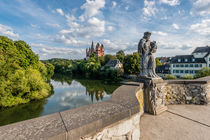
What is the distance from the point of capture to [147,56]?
3.75 metres

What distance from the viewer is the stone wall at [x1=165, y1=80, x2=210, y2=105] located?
14.1 ft

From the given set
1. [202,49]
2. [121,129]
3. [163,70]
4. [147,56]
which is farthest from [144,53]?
[202,49]

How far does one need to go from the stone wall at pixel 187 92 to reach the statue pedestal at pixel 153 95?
1.02 metres

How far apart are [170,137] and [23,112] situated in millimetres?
16064

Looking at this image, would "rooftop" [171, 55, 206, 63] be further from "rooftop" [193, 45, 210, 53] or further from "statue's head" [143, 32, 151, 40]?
"statue's head" [143, 32, 151, 40]

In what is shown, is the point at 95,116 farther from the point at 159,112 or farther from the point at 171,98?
the point at 171,98

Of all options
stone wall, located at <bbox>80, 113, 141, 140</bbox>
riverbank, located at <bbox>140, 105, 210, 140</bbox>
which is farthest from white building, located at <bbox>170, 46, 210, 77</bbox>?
stone wall, located at <bbox>80, 113, 141, 140</bbox>

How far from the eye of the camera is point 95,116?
4.38ft

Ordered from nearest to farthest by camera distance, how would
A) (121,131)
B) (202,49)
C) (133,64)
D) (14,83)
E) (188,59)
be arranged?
(121,131)
(14,83)
(133,64)
(188,59)
(202,49)

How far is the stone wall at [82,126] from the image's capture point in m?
1.00

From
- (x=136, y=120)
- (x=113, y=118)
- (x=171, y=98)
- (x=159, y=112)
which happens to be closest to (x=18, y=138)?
(x=113, y=118)

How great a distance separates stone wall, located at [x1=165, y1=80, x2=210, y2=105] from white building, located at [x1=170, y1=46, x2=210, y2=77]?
1244 inches

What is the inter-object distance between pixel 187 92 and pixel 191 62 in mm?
32950

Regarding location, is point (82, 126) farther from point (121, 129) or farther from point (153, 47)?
point (153, 47)
